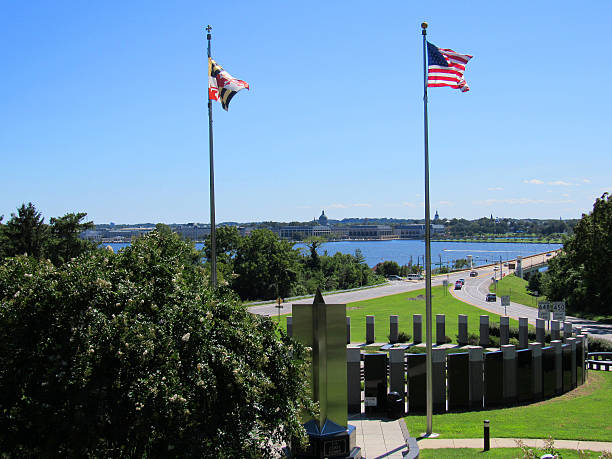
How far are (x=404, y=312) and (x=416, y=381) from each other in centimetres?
2478

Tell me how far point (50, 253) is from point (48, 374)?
38.4m

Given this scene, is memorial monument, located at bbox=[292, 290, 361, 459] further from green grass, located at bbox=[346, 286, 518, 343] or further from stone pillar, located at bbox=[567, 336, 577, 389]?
green grass, located at bbox=[346, 286, 518, 343]

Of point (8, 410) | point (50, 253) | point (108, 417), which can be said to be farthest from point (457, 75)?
point (50, 253)

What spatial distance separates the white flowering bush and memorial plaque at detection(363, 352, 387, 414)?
336 inches

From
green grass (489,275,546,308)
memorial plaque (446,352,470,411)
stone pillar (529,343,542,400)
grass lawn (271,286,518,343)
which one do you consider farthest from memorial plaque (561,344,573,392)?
green grass (489,275,546,308)

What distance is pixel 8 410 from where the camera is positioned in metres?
9.41

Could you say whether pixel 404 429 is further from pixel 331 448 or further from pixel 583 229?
pixel 583 229

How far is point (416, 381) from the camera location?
62.4 feet

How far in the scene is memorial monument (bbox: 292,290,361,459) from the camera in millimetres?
13648

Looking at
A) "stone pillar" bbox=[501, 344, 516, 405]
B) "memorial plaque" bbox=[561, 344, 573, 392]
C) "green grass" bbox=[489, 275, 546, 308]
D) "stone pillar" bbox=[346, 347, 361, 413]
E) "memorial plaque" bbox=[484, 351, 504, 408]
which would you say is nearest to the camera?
"stone pillar" bbox=[346, 347, 361, 413]

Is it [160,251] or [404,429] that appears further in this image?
[404,429]

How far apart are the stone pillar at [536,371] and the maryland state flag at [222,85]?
13935mm

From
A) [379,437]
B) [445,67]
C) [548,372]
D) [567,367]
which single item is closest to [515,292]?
[567,367]

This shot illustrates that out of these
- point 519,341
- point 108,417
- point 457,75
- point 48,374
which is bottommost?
point 519,341
